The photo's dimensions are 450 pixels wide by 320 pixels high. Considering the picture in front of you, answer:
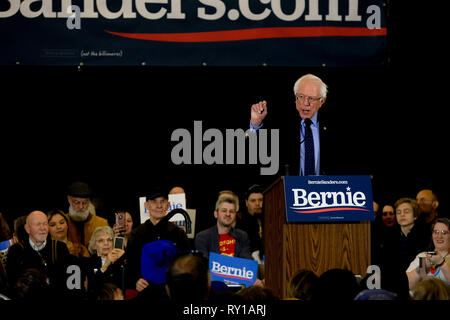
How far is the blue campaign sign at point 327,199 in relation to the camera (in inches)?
189

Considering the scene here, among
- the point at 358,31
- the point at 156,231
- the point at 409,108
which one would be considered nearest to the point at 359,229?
the point at 156,231

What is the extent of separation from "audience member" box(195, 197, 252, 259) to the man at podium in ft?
2.56

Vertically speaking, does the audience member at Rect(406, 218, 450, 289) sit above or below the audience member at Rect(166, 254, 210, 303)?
below

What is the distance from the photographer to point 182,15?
281 inches

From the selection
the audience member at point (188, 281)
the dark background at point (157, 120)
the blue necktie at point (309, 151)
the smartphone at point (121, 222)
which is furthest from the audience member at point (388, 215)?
the audience member at point (188, 281)

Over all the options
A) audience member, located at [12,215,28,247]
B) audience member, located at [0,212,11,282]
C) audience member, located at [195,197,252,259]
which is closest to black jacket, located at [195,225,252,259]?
audience member, located at [195,197,252,259]

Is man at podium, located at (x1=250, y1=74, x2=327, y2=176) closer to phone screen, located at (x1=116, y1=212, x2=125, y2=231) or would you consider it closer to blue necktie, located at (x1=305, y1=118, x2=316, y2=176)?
blue necktie, located at (x1=305, y1=118, x2=316, y2=176)

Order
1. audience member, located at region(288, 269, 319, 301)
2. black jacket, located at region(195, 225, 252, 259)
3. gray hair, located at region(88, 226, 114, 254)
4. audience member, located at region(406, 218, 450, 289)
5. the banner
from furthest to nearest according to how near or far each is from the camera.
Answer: the banner
gray hair, located at region(88, 226, 114, 254)
black jacket, located at region(195, 225, 252, 259)
audience member, located at region(406, 218, 450, 289)
audience member, located at region(288, 269, 319, 301)

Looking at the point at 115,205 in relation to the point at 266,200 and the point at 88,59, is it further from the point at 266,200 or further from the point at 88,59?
the point at 266,200

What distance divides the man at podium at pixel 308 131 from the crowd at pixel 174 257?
80cm

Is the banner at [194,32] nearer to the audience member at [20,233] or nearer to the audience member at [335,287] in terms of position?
the audience member at [20,233]

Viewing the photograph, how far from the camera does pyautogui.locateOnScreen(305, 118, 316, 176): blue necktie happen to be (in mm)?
5652

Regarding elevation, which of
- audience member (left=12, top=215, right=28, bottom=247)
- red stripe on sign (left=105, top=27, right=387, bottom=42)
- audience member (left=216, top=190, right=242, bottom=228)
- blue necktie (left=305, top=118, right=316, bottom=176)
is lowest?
audience member (left=12, top=215, right=28, bottom=247)

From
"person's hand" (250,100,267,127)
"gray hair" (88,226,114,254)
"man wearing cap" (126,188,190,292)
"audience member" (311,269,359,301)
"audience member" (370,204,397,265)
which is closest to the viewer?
"audience member" (311,269,359,301)
